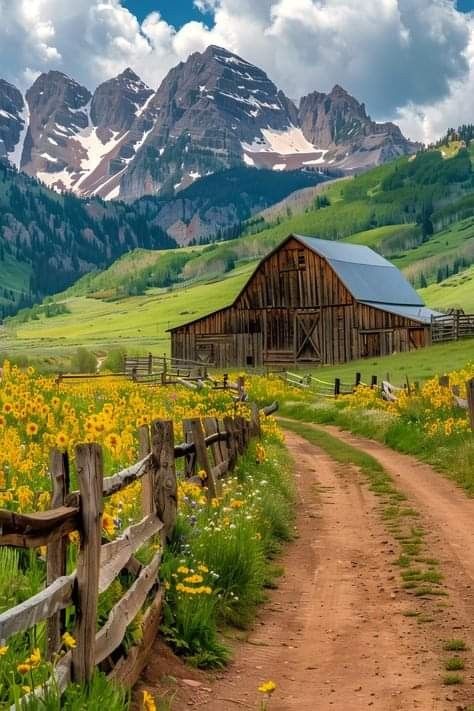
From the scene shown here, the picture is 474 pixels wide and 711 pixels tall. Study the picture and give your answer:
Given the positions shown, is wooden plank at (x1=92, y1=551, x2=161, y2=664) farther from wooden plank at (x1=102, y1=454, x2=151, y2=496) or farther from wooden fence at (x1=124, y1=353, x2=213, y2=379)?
wooden fence at (x1=124, y1=353, x2=213, y2=379)

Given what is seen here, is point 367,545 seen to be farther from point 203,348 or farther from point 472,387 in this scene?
point 203,348

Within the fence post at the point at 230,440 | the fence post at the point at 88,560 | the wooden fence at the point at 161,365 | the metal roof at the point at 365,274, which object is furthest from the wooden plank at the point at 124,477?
the metal roof at the point at 365,274

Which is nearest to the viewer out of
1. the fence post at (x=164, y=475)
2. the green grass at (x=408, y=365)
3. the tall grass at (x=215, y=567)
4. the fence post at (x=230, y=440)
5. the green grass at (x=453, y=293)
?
the tall grass at (x=215, y=567)

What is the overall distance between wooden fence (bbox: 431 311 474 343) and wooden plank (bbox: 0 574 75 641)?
61470mm

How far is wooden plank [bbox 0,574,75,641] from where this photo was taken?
407 centimetres

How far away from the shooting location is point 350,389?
44.4 m

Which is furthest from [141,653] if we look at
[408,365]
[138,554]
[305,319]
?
[305,319]

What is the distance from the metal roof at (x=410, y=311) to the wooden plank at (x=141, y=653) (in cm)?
5824

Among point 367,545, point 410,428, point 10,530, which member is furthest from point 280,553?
point 410,428

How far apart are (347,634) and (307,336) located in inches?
2316

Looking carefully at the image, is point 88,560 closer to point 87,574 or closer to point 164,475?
point 87,574

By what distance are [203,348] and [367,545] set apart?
5830cm

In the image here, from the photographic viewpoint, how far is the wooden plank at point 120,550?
19.0ft

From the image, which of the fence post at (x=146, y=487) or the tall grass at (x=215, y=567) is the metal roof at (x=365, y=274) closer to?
the tall grass at (x=215, y=567)
